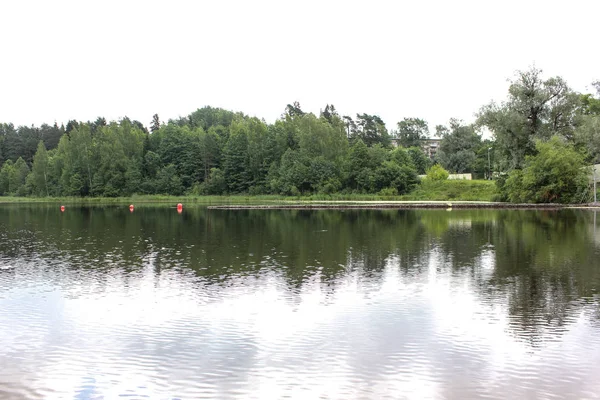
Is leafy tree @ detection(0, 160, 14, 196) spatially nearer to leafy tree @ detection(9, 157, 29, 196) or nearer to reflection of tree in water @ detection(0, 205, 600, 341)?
leafy tree @ detection(9, 157, 29, 196)

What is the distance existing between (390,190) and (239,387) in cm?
8198

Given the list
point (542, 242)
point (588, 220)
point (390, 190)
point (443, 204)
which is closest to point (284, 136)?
point (390, 190)

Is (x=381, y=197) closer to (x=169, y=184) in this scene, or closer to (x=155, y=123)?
(x=169, y=184)

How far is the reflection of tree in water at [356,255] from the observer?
1831cm

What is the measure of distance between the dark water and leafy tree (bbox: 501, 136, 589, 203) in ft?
131

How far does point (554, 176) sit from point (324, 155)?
1847 inches

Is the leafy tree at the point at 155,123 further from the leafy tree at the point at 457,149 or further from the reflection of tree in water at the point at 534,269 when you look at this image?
the reflection of tree in water at the point at 534,269

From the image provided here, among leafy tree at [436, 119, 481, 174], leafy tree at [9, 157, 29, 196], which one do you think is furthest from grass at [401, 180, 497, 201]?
leafy tree at [9, 157, 29, 196]

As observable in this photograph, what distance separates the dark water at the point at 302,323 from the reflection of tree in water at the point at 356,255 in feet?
0.39

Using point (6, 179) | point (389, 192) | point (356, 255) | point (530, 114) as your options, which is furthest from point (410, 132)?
point (356, 255)

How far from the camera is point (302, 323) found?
14625mm

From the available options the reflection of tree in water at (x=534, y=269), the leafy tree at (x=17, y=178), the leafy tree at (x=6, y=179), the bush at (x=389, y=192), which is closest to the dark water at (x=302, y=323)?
the reflection of tree in water at (x=534, y=269)

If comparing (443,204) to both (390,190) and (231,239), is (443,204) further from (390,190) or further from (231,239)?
(231,239)

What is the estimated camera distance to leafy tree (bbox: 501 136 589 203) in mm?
65000
